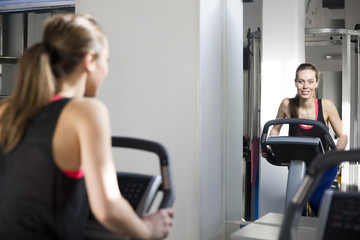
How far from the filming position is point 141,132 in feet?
11.3

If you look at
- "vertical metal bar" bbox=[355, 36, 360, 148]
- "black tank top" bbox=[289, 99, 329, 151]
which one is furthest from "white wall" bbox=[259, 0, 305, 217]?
"vertical metal bar" bbox=[355, 36, 360, 148]

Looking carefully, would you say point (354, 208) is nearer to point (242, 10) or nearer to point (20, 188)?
point (20, 188)

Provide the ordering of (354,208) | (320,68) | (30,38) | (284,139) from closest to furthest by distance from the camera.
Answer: (354,208) < (284,139) < (320,68) < (30,38)

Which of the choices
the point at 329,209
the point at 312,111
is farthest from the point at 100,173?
the point at 312,111

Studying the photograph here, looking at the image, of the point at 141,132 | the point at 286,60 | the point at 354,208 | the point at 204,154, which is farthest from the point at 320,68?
the point at 354,208

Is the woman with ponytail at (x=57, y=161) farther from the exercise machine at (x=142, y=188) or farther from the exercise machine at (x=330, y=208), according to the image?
the exercise machine at (x=330, y=208)

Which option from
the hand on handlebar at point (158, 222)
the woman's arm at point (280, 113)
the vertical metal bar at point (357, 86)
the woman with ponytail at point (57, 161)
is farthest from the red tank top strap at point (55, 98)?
the vertical metal bar at point (357, 86)

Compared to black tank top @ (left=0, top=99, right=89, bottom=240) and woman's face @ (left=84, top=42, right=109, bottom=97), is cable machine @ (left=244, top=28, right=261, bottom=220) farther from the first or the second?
black tank top @ (left=0, top=99, right=89, bottom=240)

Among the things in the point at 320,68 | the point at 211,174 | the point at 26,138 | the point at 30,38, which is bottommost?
the point at 211,174

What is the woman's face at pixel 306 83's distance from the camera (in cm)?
322

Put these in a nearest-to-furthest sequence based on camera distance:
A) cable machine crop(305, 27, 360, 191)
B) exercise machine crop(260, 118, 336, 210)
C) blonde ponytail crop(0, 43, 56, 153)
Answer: blonde ponytail crop(0, 43, 56, 153) → exercise machine crop(260, 118, 336, 210) → cable machine crop(305, 27, 360, 191)

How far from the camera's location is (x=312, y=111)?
10.5 feet

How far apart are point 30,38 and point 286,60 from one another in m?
2.20

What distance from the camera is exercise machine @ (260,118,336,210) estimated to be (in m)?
2.76
